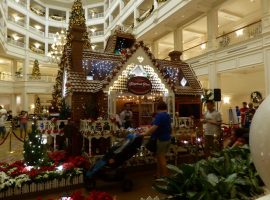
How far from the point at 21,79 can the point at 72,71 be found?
20145 mm

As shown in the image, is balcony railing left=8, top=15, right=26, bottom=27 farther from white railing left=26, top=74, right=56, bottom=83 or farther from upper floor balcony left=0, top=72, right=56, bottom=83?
white railing left=26, top=74, right=56, bottom=83

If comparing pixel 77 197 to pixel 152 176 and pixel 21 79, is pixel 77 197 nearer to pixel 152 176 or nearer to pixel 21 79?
pixel 152 176

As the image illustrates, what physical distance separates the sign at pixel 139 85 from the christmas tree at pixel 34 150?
10.2 feet

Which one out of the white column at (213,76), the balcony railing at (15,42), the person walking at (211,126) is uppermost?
the balcony railing at (15,42)

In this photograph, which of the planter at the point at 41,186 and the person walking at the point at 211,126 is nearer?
the planter at the point at 41,186

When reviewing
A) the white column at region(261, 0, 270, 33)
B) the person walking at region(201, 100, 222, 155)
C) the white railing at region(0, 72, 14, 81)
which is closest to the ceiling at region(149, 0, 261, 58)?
the white column at region(261, 0, 270, 33)

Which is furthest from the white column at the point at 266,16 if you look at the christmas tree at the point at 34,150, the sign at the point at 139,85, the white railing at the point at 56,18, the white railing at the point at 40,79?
the white railing at the point at 56,18

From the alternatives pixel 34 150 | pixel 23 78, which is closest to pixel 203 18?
pixel 34 150

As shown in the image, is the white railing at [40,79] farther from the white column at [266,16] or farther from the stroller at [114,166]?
the stroller at [114,166]

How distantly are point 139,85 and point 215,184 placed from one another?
5389 millimetres

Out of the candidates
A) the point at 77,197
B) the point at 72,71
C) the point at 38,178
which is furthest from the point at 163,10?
the point at 77,197

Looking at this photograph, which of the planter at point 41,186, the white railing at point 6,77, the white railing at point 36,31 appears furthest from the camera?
the white railing at point 36,31

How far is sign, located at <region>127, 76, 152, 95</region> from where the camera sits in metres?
7.41

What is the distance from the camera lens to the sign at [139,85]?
7.41 meters
